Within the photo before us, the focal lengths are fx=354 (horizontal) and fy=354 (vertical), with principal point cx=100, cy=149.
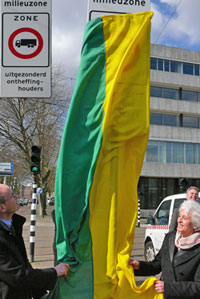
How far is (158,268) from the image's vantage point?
3082mm

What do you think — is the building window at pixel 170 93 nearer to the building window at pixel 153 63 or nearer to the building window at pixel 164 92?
the building window at pixel 164 92

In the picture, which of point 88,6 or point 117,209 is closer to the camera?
point 117,209

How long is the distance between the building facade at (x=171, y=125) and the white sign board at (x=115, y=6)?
33.6 m

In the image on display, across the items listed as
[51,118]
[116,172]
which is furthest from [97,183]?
[51,118]

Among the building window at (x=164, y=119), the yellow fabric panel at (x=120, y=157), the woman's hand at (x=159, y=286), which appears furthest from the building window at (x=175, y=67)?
the woman's hand at (x=159, y=286)

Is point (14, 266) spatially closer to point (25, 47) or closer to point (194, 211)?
point (194, 211)

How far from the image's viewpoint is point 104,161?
293cm

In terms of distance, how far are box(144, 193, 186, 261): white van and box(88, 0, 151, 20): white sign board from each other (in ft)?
18.7

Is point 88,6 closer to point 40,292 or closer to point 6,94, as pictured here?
point 6,94

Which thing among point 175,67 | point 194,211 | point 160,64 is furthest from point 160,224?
point 175,67

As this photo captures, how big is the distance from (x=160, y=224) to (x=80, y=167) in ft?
21.8

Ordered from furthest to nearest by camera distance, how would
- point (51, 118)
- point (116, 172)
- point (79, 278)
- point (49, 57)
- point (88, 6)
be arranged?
point (51, 118) < point (49, 57) < point (88, 6) < point (116, 172) < point (79, 278)

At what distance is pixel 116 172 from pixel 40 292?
1159 mm

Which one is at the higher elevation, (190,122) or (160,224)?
(190,122)
